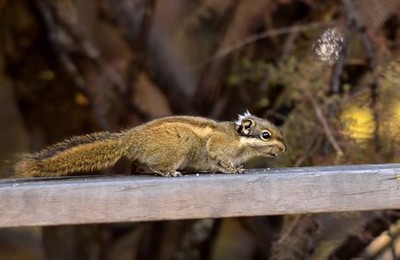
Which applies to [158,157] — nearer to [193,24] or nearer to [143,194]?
[143,194]

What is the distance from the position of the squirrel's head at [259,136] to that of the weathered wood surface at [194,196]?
39cm

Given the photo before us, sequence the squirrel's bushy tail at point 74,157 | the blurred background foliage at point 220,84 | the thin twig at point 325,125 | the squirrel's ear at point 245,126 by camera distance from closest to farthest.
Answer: the squirrel's bushy tail at point 74,157 < the squirrel's ear at point 245,126 < the thin twig at point 325,125 < the blurred background foliage at point 220,84

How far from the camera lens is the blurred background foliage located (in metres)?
5.00

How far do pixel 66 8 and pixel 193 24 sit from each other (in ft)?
3.19

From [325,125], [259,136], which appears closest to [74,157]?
[259,136]

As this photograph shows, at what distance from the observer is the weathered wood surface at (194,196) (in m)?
3.55

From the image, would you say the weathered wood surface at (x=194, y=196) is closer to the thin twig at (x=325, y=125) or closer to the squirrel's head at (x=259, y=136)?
the squirrel's head at (x=259, y=136)

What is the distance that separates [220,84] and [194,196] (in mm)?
3436

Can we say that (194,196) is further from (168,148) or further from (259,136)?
(259,136)

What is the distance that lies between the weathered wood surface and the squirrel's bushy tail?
154 millimetres

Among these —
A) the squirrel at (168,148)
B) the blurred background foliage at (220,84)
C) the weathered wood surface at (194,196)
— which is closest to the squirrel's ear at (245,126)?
the squirrel at (168,148)

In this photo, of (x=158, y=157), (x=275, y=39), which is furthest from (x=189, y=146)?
(x=275, y=39)

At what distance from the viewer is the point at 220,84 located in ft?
23.0

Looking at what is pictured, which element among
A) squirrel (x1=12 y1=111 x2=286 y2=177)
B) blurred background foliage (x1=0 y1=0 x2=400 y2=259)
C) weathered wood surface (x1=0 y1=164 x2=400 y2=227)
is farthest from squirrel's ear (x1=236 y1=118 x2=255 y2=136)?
blurred background foliage (x1=0 y1=0 x2=400 y2=259)
